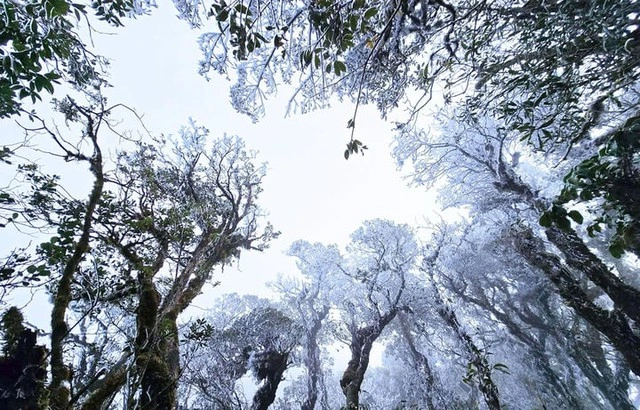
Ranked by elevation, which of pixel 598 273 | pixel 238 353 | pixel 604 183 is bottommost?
pixel 604 183

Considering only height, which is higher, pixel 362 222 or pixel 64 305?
pixel 362 222

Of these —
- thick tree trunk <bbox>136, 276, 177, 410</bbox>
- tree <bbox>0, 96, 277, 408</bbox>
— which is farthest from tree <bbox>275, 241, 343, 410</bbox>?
thick tree trunk <bbox>136, 276, 177, 410</bbox>

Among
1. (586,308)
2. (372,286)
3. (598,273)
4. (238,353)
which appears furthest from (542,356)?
(238,353)

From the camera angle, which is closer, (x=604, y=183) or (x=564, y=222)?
(x=564, y=222)

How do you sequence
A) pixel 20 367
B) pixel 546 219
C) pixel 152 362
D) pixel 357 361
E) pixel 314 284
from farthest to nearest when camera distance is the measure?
pixel 314 284 → pixel 357 361 → pixel 152 362 → pixel 20 367 → pixel 546 219

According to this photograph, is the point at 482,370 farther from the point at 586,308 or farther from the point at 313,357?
the point at 313,357

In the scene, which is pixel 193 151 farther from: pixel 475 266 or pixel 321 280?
pixel 475 266

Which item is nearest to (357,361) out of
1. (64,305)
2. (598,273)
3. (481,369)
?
(481,369)

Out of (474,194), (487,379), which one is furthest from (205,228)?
(474,194)

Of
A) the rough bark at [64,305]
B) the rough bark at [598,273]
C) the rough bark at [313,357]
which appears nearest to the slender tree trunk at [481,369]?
the rough bark at [598,273]

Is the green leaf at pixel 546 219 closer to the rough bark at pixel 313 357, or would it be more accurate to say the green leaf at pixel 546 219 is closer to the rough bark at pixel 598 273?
the rough bark at pixel 598 273

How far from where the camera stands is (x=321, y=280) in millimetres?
19109

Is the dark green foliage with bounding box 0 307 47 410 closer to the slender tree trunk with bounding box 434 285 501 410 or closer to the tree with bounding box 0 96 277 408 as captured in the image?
the tree with bounding box 0 96 277 408

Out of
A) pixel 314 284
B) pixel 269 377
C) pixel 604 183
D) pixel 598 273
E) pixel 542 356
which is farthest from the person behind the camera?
pixel 314 284
